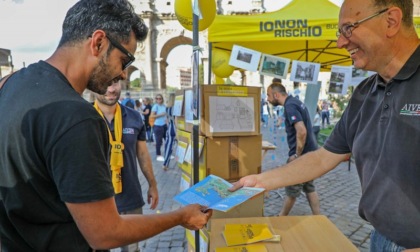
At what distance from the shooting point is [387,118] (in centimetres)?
128

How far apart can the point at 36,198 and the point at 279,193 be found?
193 inches

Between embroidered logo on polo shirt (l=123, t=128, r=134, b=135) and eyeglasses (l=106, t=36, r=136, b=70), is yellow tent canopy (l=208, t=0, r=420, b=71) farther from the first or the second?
eyeglasses (l=106, t=36, r=136, b=70)

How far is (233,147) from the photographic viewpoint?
2.62 meters

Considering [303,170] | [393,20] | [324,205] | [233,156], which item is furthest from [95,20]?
[324,205]

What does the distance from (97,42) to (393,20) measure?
1296 mm

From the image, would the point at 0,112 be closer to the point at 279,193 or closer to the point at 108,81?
the point at 108,81

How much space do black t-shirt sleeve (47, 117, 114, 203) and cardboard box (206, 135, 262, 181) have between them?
1.61m

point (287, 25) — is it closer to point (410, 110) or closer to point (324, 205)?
point (324, 205)

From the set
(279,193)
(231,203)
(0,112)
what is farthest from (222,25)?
(0,112)

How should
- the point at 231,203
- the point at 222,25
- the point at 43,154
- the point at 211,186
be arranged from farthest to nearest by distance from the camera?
the point at 222,25 < the point at 211,186 < the point at 231,203 < the point at 43,154

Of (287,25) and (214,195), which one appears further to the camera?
(287,25)

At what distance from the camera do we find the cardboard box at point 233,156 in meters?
2.54

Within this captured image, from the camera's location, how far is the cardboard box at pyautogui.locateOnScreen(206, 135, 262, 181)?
254 centimetres

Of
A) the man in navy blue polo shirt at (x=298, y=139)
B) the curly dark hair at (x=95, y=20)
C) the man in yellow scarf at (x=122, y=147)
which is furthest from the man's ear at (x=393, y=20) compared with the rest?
the man in navy blue polo shirt at (x=298, y=139)
